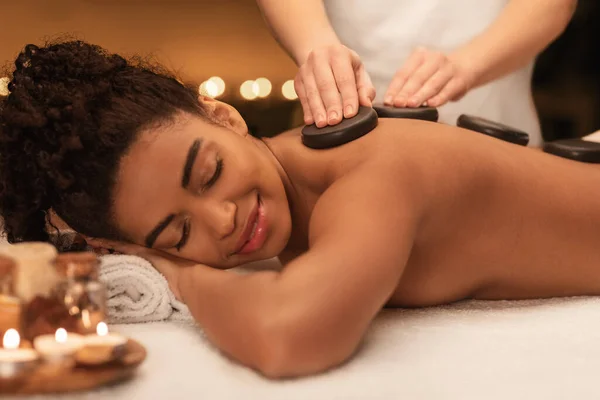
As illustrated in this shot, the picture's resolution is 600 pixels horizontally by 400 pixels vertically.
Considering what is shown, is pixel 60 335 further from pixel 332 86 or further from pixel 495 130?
pixel 495 130

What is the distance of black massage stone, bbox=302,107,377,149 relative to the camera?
107cm

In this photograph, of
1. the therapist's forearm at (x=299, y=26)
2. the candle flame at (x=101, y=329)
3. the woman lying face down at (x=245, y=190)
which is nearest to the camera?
the candle flame at (x=101, y=329)

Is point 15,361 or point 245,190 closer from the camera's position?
point 15,361

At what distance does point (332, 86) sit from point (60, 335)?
56cm

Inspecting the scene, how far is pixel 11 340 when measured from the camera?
76 centimetres

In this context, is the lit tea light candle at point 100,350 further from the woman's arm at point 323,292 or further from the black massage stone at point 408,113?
the black massage stone at point 408,113

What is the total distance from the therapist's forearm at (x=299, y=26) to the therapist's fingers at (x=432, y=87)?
0.20 metres

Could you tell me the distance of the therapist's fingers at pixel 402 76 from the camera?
48.9 inches

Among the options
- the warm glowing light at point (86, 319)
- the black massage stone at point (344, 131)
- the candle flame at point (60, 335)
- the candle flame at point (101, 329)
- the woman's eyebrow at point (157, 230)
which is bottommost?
the candle flame at point (101, 329)

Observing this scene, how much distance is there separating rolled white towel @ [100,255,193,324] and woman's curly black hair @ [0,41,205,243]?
0.07m

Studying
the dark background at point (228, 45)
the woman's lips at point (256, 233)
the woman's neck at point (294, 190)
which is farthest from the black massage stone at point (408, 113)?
the dark background at point (228, 45)

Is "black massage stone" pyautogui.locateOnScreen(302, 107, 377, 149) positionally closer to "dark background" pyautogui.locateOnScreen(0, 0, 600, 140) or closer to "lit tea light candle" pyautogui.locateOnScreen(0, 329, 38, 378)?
"lit tea light candle" pyautogui.locateOnScreen(0, 329, 38, 378)

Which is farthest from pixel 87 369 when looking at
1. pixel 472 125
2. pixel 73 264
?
pixel 472 125

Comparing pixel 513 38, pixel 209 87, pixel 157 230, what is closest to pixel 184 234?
pixel 157 230
